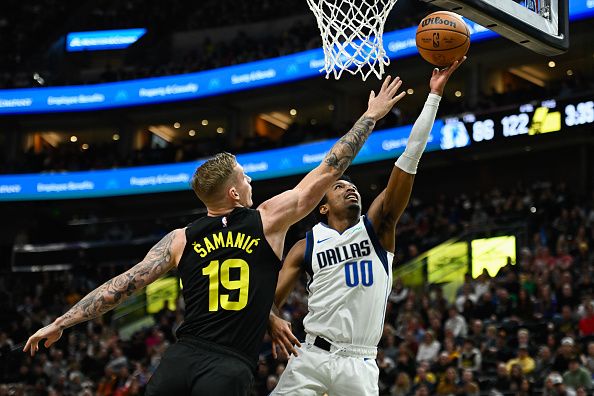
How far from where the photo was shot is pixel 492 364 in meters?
12.5

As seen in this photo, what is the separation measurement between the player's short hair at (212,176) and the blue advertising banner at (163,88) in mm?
22538

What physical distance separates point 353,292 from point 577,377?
652cm

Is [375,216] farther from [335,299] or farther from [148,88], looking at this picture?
[148,88]

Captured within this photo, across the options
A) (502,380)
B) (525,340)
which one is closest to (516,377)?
(502,380)

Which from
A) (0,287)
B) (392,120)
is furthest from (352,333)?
(0,287)

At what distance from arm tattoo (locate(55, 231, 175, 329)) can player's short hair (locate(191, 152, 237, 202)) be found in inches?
12.7

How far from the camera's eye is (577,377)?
11273 mm

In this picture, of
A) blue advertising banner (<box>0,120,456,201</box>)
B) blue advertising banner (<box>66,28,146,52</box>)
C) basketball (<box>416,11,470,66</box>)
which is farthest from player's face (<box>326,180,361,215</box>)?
blue advertising banner (<box>66,28,146,52</box>)

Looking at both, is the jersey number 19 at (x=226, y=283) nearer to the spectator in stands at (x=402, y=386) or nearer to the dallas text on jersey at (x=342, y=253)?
the dallas text on jersey at (x=342, y=253)

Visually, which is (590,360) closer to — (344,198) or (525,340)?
(525,340)

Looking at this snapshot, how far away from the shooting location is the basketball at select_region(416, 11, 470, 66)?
601 cm

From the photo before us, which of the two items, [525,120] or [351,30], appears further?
[525,120]

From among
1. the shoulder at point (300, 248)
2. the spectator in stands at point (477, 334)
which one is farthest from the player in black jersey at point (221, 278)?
the spectator in stands at point (477, 334)

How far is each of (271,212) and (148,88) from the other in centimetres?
2754
